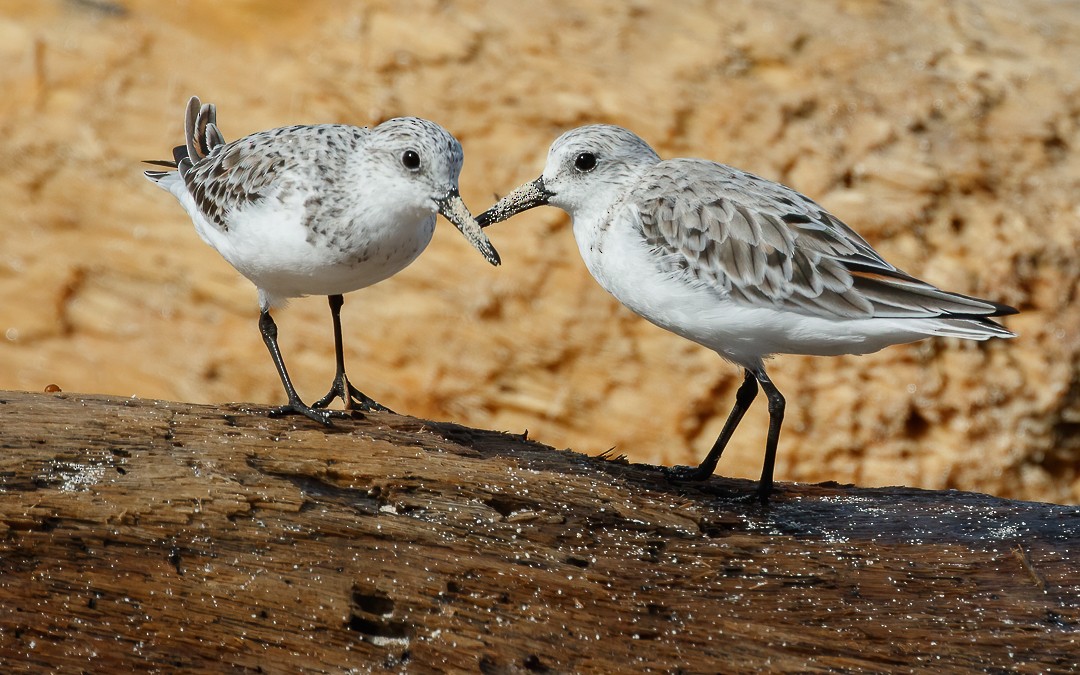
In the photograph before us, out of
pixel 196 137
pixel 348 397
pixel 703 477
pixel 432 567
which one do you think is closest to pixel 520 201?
pixel 348 397

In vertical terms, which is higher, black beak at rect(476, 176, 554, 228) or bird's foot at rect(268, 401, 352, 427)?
black beak at rect(476, 176, 554, 228)

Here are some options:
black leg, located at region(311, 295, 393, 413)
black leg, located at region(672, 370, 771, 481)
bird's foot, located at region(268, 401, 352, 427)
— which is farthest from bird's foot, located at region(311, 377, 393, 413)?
black leg, located at region(672, 370, 771, 481)

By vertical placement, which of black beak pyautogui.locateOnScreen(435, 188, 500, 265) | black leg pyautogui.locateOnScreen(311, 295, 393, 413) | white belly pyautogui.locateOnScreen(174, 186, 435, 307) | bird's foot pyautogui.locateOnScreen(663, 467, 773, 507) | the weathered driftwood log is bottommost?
the weathered driftwood log

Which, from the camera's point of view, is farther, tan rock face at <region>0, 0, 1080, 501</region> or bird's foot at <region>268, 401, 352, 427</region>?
tan rock face at <region>0, 0, 1080, 501</region>

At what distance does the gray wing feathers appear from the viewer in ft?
19.5

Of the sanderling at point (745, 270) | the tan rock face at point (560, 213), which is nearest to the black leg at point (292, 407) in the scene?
the sanderling at point (745, 270)

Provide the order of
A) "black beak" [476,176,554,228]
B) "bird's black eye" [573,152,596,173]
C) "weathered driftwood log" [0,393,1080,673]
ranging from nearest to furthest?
"weathered driftwood log" [0,393,1080,673]
"bird's black eye" [573,152,596,173]
"black beak" [476,176,554,228]

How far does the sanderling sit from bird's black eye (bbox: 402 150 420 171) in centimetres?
90

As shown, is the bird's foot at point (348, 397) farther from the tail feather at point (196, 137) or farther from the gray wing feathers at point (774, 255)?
the gray wing feathers at point (774, 255)

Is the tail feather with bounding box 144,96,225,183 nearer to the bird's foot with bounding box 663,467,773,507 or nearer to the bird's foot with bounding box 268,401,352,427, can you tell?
the bird's foot with bounding box 268,401,352,427

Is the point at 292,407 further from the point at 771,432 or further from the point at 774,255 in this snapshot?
the point at 774,255

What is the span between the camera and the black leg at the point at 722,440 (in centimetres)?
679

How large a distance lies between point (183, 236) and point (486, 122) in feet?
11.3

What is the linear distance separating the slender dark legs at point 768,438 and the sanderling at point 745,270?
0.04 ft
